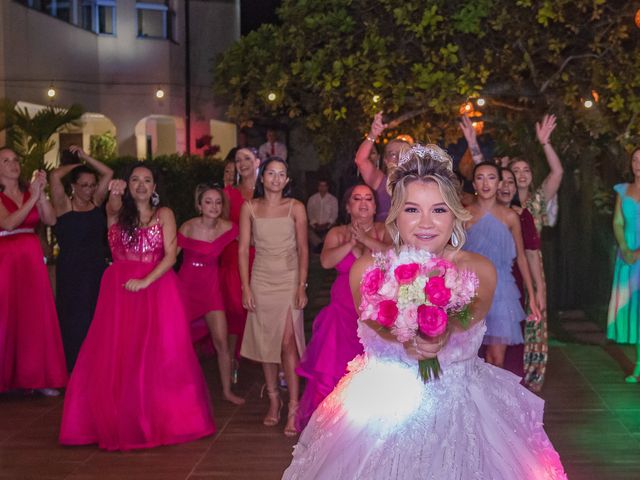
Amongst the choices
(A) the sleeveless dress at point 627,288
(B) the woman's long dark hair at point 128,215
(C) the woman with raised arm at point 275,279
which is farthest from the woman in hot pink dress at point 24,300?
(A) the sleeveless dress at point 627,288

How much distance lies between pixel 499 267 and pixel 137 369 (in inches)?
105

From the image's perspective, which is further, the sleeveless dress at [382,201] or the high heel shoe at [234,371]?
the high heel shoe at [234,371]

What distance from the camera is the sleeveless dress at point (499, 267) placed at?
7082mm

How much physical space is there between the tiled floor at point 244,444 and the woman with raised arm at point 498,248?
68 centimetres

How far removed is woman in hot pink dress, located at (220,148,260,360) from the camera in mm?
8578

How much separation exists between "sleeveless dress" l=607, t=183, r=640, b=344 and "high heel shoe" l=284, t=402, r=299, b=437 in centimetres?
316

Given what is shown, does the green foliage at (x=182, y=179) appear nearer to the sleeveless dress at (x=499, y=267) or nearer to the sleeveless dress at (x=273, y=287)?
the sleeveless dress at (x=273, y=287)

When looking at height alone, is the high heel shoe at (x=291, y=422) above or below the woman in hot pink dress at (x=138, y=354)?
below

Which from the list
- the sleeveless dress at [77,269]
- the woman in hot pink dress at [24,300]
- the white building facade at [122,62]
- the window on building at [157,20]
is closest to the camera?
the woman in hot pink dress at [24,300]

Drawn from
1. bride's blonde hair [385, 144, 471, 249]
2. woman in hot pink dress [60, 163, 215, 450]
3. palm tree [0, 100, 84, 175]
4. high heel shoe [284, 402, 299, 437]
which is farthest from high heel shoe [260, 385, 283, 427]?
palm tree [0, 100, 84, 175]

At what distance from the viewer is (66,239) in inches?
329

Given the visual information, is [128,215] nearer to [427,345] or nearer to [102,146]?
[427,345]

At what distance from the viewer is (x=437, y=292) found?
3375mm

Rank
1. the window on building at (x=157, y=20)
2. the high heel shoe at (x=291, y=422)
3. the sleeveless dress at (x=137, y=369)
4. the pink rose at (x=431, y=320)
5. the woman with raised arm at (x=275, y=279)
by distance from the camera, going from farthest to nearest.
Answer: the window on building at (x=157, y=20)
the woman with raised arm at (x=275, y=279)
the high heel shoe at (x=291, y=422)
the sleeveless dress at (x=137, y=369)
the pink rose at (x=431, y=320)
